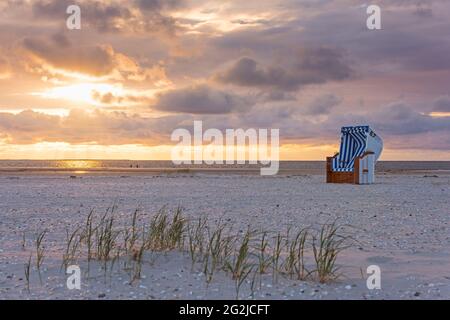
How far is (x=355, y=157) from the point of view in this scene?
67.5 feet

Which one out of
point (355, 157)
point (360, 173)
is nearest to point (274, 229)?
point (360, 173)

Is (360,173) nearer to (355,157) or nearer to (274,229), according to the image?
(355,157)

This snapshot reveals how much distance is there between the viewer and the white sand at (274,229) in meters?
5.05

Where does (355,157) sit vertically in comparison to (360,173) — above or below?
above

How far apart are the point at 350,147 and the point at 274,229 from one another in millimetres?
12866

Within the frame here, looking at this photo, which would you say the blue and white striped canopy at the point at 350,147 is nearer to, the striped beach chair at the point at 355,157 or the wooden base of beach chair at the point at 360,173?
the striped beach chair at the point at 355,157

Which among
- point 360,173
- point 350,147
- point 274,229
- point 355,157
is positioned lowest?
point 274,229

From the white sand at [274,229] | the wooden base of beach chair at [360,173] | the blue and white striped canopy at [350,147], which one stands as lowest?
the white sand at [274,229]

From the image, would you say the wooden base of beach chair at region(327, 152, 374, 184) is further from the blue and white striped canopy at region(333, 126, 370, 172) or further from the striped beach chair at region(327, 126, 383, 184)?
the blue and white striped canopy at region(333, 126, 370, 172)

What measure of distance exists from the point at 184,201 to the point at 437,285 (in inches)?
363

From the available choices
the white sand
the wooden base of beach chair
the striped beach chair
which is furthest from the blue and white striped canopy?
the white sand

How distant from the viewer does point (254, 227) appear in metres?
9.19

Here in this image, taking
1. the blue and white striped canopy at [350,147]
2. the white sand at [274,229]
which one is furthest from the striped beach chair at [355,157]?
the white sand at [274,229]
